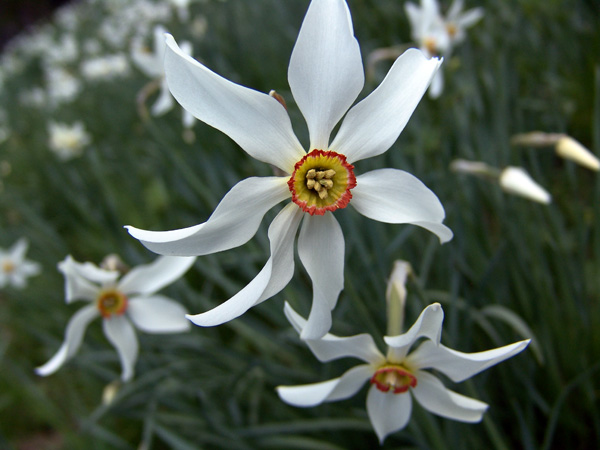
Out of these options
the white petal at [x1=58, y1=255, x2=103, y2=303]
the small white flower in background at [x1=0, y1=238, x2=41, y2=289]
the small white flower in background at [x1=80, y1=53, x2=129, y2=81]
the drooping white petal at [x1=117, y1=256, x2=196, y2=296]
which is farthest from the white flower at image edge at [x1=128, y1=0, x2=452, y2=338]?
the small white flower in background at [x1=80, y1=53, x2=129, y2=81]

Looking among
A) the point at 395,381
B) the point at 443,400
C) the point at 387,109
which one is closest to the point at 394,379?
the point at 395,381

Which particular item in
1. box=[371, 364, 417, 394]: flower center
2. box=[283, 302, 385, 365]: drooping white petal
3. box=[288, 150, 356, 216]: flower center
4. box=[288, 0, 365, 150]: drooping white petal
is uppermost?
box=[288, 0, 365, 150]: drooping white petal

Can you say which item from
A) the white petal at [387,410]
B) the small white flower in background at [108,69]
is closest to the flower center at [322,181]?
the white petal at [387,410]

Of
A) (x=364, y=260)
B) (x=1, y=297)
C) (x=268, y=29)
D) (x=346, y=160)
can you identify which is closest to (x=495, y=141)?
(x=364, y=260)

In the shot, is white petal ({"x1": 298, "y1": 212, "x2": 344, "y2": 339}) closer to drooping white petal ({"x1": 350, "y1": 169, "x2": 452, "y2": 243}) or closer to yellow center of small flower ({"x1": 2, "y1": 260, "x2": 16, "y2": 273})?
drooping white petal ({"x1": 350, "y1": 169, "x2": 452, "y2": 243})

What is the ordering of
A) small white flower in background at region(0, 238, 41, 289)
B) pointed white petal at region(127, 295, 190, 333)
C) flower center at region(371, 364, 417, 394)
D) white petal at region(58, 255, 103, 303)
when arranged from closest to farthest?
1. flower center at region(371, 364, 417, 394)
2. white petal at region(58, 255, 103, 303)
3. pointed white petal at region(127, 295, 190, 333)
4. small white flower in background at region(0, 238, 41, 289)

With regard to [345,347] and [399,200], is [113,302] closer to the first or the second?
[345,347]

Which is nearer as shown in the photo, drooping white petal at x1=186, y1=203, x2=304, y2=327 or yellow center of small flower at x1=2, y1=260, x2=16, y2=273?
drooping white petal at x1=186, y1=203, x2=304, y2=327

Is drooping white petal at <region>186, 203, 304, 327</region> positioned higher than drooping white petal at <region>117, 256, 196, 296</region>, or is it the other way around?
drooping white petal at <region>117, 256, 196, 296</region>
